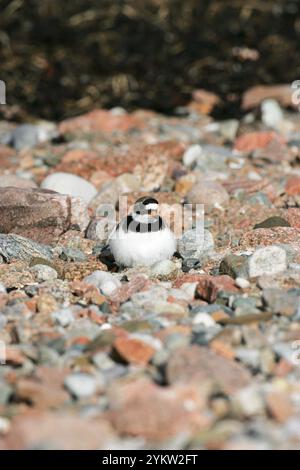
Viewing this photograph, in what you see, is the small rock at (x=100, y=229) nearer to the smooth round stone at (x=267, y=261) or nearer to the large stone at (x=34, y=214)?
the large stone at (x=34, y=214)

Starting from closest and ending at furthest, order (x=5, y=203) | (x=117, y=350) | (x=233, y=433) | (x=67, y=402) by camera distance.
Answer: (x=233, y=433) < (x=67, y=402) < (x=117, y=350) < (x=5, y=203)

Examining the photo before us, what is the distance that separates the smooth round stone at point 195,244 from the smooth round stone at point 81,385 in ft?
6.01

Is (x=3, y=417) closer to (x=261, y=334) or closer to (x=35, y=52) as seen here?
(x=261, y=334)

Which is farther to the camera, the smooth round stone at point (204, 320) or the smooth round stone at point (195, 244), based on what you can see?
the smooth round stone at point (195, 244)

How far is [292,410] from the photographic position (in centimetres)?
310

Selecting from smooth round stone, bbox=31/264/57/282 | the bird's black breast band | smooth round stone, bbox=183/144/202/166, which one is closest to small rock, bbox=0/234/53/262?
smooth round stone, bbox=31/264/57/282

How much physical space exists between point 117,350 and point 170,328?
15.3 inches

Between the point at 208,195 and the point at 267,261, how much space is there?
1.61 metres

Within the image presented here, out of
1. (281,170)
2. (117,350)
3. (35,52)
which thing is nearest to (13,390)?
(117,350)

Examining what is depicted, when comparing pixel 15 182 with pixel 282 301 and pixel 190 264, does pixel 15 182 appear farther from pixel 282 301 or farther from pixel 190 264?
pixel 282 301

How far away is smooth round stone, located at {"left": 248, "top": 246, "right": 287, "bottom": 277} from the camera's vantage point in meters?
4.45

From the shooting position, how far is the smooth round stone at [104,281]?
4445mm

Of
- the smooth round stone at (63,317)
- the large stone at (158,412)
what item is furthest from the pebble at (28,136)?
the large stone at (158,412)

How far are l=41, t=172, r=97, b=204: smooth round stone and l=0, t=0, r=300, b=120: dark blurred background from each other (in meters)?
2.42
